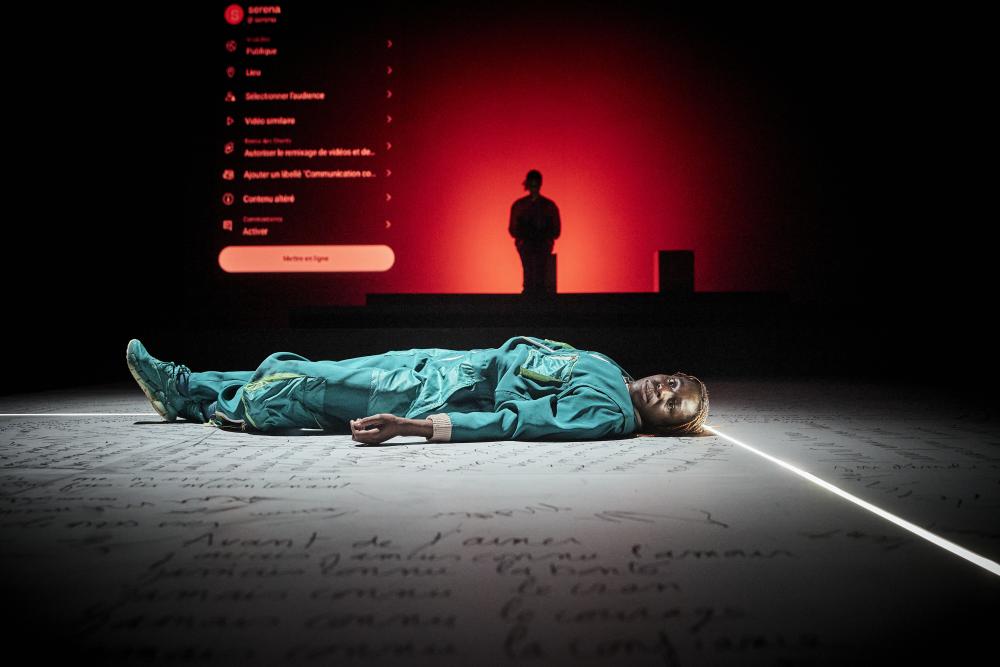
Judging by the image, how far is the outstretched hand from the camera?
208 centimetres

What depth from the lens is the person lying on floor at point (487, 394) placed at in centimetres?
230

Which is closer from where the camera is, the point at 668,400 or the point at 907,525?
the point at 907,525

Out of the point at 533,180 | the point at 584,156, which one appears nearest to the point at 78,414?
the point at 533,180

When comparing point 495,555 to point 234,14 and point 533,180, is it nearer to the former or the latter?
point 533,180

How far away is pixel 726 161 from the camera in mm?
7484

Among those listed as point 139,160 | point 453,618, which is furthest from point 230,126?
point 453,618

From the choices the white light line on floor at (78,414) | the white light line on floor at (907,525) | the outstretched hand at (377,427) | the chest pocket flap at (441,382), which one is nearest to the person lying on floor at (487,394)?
the chest pocket flap at (441,382)

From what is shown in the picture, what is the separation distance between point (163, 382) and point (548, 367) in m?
1.43

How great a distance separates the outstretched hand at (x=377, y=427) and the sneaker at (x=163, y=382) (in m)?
0.90

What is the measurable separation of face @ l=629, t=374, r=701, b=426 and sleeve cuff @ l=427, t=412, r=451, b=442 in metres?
0.68

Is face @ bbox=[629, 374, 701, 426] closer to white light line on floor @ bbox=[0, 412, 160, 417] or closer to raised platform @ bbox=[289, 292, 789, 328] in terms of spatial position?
white light line on floor @ bbox=[0, 412, 160, 417]

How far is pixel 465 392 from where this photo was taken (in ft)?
7.79

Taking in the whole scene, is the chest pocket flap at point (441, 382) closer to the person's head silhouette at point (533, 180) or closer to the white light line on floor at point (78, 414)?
the white light line on floor at point (78, 414)

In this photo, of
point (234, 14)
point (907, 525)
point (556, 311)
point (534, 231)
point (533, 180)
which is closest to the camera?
point (907, 525)
